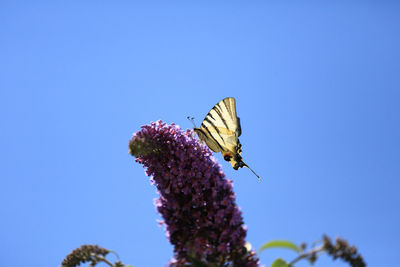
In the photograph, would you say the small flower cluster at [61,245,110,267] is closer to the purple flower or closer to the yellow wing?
the purple flower

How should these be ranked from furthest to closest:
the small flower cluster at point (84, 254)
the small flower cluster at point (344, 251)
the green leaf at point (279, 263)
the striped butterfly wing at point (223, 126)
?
the striped butterfly wing at point (223, 126) → the small flower cluster at point (84, 254) → the green leaf at point (279, 263) → the small flower cluster at point (344, 251)

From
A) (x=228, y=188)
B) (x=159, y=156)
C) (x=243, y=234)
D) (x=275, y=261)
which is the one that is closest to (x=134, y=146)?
(x=159, y=156)

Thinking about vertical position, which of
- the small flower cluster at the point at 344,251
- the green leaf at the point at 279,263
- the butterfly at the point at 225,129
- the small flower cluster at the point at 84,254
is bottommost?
the small flower cluster at the point at 344,251

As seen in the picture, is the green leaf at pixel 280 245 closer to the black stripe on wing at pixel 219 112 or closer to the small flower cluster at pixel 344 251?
the small flower cluster at pixel 344 251

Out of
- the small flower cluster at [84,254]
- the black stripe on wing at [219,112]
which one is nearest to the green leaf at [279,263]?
the small flower cluster at [84,254]

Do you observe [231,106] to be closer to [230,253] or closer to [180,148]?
[180,148]

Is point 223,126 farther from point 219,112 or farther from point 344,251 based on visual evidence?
point 344,251

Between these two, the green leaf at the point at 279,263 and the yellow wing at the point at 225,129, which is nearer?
the green leaf at the point at 279,263
